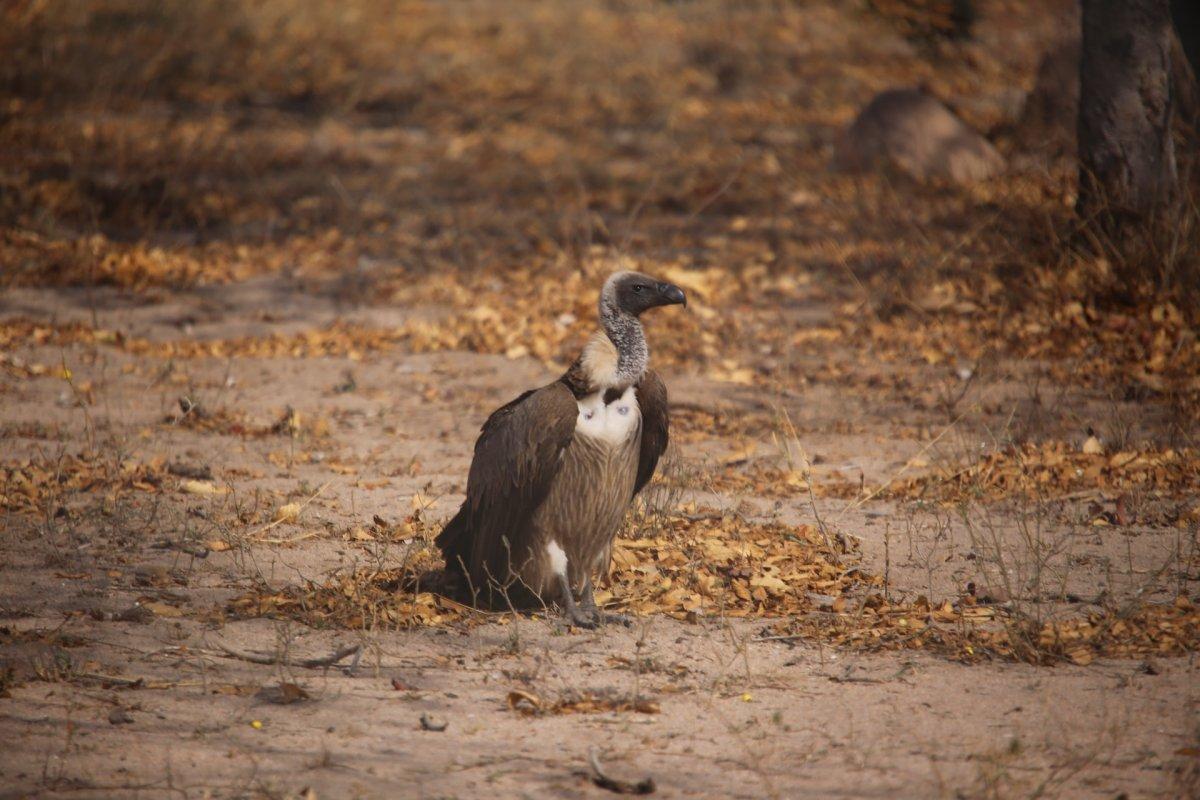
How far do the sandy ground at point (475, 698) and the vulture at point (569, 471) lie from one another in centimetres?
19

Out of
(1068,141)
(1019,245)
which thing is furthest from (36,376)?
(1068,141)

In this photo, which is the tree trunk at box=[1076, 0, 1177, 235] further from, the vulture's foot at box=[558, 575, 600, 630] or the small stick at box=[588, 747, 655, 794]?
the small stick at box=[588, 747, 655, 794]

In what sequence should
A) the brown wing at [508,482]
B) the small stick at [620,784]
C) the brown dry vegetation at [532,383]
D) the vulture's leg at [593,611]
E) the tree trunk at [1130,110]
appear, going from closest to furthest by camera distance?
the small stick at [620,784]
the brown dry vegetation at [532,383]
the brown wing at [508,482]
the vulture's leg at [593,611]
the tree trunk at [1130,110]

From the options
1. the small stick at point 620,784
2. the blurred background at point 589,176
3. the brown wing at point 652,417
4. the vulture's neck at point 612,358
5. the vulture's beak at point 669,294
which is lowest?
the blurred background at point 589,176

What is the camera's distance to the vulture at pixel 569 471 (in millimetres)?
4836

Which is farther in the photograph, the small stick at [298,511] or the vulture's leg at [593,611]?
the small stick at [298,511]

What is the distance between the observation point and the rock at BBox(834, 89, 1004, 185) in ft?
36.2

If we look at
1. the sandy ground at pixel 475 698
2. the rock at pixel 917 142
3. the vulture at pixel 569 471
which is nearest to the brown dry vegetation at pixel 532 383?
the sandy ground at pixel 475 698

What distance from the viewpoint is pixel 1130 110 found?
8398 mm

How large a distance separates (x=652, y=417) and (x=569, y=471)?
35cm

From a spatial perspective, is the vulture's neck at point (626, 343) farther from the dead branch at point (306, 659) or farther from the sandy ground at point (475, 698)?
the dead branch at point (306, 659)

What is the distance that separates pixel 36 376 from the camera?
8195mm

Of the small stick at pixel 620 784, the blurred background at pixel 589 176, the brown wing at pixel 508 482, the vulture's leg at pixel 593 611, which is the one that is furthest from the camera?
the blurred background at pixel 589 176

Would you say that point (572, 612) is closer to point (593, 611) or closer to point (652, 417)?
point (593, 611)
